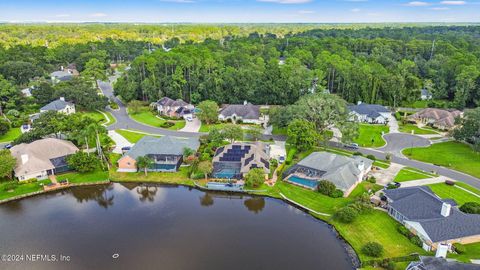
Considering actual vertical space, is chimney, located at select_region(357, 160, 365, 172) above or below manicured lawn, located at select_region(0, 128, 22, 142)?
above

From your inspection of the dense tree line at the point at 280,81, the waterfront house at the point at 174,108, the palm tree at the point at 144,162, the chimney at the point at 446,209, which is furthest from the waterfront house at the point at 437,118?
the palm tree at the point at 144,162

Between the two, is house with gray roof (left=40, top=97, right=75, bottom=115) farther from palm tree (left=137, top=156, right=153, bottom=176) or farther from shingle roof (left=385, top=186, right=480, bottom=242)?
shingle roof (left=385, top=186, right=480, bottom=242)

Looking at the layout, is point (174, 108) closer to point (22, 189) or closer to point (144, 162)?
point (144, 162)

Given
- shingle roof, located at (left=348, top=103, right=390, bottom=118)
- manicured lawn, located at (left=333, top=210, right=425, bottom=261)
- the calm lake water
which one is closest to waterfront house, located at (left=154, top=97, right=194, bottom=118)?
the calm lake water

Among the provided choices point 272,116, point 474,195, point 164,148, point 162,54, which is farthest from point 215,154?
point 162,54

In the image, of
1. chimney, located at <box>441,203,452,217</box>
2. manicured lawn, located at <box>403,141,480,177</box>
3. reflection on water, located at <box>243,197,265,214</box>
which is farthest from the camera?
manicured lawn, located at <box>403,141,480,177</box>
